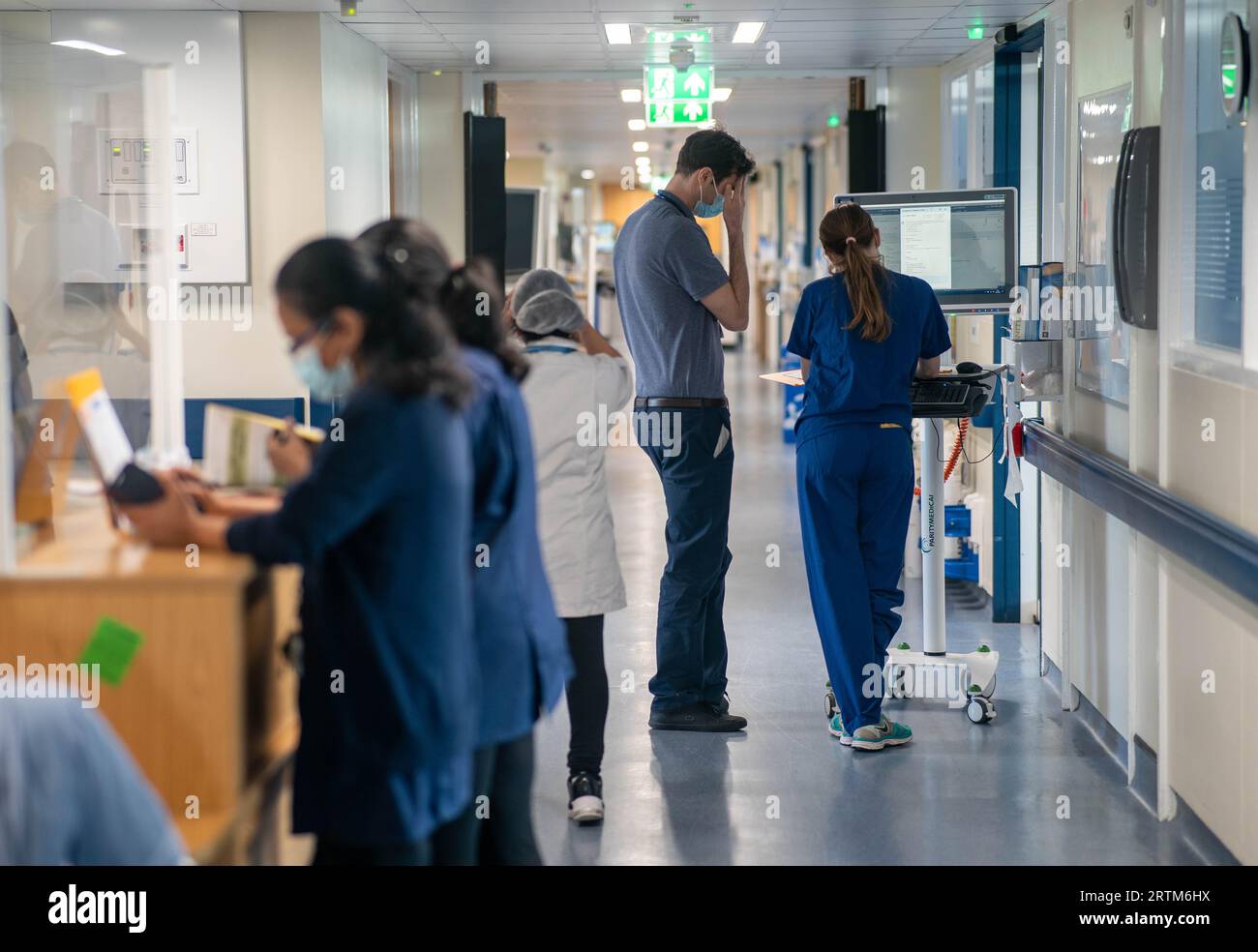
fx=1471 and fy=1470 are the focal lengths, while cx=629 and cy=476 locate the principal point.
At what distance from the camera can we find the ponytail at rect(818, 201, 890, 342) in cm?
418

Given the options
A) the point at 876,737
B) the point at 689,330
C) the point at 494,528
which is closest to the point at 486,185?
the point at 689,330

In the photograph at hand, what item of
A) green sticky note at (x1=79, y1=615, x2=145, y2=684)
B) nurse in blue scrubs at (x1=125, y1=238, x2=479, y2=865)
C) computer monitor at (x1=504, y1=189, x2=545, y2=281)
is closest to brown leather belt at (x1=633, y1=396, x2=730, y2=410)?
nurse in blue scrubs at (x1=125, y1=238, x2=479, y2=865)

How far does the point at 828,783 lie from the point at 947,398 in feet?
4.02

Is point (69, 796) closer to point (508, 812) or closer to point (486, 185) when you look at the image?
point (508, 812)

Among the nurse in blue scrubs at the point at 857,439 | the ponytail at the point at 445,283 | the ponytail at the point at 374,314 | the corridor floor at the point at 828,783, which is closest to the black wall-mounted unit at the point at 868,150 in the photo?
the corridor floor at the point at 828,783

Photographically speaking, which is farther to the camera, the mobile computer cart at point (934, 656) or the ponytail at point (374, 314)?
the mobile computer cart at point (934, 656)

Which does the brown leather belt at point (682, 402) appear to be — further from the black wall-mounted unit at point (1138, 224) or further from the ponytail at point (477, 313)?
the ponytail at point (477, 313)

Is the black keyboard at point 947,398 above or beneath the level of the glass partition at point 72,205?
beneath

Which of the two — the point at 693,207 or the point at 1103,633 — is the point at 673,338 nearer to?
the point at 693,207

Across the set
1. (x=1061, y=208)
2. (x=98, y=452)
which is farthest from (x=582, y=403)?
(x=1061, y=208)

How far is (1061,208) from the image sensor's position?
5.39m

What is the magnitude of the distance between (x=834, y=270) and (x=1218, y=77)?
1186mm

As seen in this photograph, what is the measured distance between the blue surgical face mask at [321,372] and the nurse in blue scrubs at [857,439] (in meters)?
2.46

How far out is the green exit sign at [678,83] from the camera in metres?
7.52
